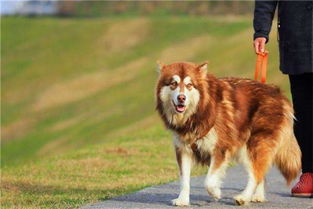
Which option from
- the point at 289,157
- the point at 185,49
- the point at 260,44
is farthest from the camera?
the point at 185,49

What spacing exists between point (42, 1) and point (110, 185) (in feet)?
264

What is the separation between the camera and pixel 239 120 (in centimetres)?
934

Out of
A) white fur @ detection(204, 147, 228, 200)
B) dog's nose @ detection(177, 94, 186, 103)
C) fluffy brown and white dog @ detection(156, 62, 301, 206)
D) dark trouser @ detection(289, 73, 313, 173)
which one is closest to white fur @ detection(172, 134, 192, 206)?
fluffy brown and white dog @ detection(156, 62, 301, 206)

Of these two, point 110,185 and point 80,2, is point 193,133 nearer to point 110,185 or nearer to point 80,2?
point 110,185

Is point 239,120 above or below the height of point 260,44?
below

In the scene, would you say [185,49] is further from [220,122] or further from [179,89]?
[179,89]

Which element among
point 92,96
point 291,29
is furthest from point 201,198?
point 92,96

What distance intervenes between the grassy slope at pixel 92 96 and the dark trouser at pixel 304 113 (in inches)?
79.4

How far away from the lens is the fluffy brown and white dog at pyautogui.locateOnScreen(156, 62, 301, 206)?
29.9 feet

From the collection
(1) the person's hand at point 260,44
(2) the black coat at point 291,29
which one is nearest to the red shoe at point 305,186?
(2) the black coat at point 291,29

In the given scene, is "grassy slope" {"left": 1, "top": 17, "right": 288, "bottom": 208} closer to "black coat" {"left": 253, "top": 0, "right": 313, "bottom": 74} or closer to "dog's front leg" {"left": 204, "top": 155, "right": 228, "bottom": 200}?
"dog's front leg" {"left": 204, "top": 155, "right": 228, "bottom": 200}

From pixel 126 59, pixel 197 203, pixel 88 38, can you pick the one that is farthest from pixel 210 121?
pixel 88 38

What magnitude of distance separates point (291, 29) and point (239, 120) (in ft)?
3.53

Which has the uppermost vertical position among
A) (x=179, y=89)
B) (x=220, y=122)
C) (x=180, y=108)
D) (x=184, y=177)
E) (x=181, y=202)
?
(x=179, y=89)
